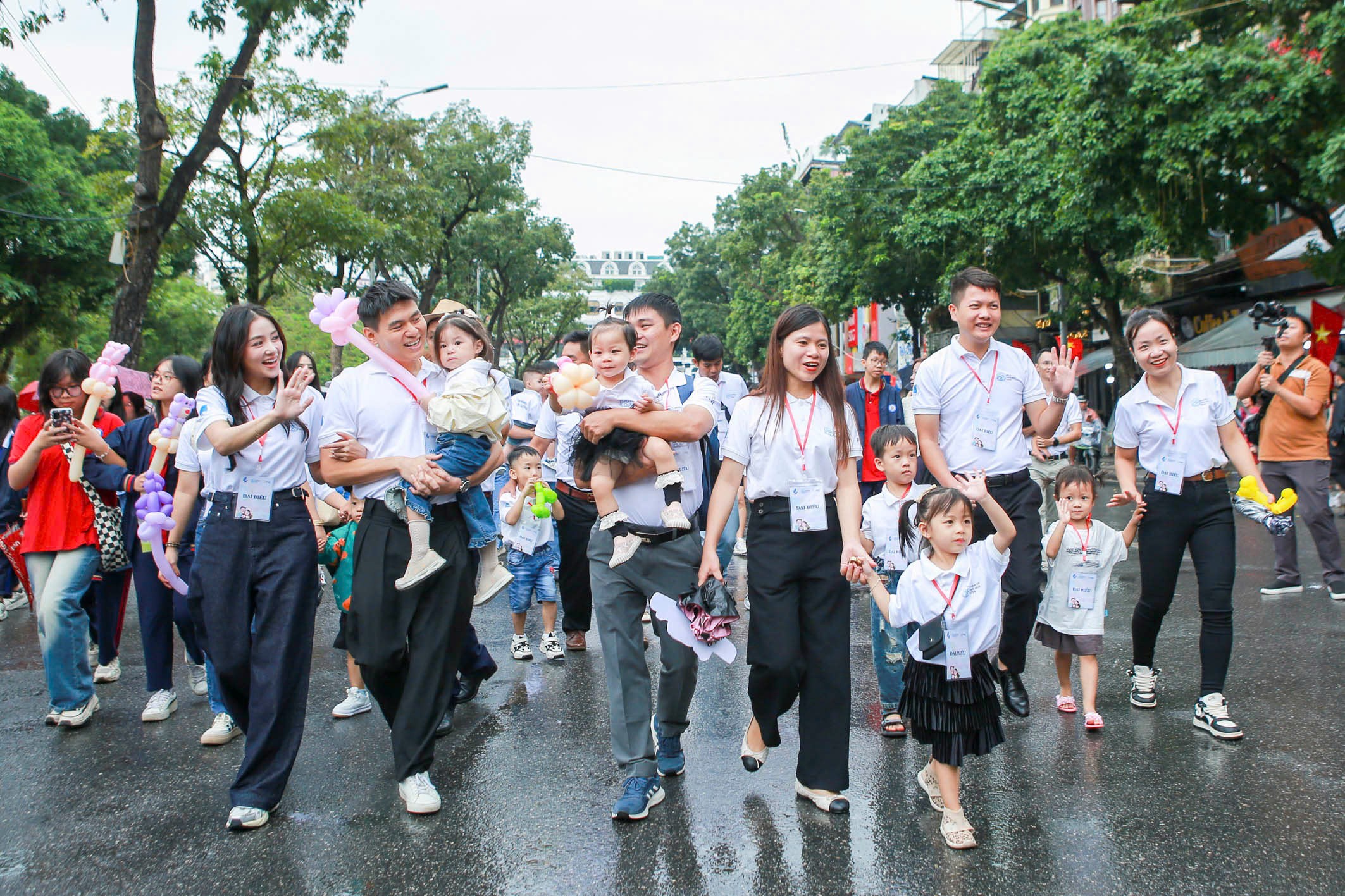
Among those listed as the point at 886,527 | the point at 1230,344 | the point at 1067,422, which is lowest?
the point at 886,527

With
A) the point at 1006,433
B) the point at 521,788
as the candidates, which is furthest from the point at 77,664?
the point at 1006,433

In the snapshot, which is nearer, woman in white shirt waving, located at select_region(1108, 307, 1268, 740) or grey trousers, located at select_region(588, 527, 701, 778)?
grey trousers, located at select_region(588, 527, 701, 778)

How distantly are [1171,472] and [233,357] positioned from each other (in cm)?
423

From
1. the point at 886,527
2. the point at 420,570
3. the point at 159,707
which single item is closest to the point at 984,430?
the point at 886,527

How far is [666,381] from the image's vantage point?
14.8 feet

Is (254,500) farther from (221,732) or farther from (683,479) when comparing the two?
(683,479)

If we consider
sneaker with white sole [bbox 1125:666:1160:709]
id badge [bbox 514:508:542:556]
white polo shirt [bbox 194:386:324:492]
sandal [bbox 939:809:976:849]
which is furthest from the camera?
id badge [bbox 514:508:542:556]

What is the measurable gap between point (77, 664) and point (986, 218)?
22525 mm

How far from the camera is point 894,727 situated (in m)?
4.90

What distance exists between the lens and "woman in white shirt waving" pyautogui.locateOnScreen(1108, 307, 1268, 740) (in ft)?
16.0

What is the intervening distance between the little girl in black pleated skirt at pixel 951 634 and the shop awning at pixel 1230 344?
54.1 feet

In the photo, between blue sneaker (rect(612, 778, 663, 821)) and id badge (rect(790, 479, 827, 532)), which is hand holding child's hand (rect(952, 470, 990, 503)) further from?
blue sneaker (rect(612, 778, 663, 821))

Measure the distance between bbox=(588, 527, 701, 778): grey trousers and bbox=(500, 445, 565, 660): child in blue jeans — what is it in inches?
98.5

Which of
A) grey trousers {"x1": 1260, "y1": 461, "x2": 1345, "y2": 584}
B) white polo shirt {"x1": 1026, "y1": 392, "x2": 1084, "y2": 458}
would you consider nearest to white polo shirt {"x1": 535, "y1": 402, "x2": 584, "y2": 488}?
white polo shirt {"x1": 1026, "y1": 392, "x2": 1084, "y2": 458}
